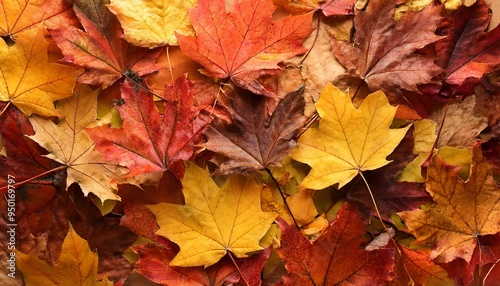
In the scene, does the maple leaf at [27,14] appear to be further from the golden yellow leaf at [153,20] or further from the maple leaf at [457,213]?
the maple leaf at [457,213]

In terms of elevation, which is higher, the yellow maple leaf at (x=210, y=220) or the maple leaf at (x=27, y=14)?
the maple leaf at (x=27, y=14)

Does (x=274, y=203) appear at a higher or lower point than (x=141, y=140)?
lower

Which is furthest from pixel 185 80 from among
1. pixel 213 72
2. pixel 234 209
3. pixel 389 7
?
pixel 389 7

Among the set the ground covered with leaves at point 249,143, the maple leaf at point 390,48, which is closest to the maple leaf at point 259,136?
the ground covered with leaves at point 249,143

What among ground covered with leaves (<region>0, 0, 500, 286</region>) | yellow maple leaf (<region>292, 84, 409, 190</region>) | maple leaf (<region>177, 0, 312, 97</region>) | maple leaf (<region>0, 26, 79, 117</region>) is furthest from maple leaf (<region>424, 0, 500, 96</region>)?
maple leaf (<region>0, 26, 79, 117</region>)

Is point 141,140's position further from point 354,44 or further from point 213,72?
point 354,44
